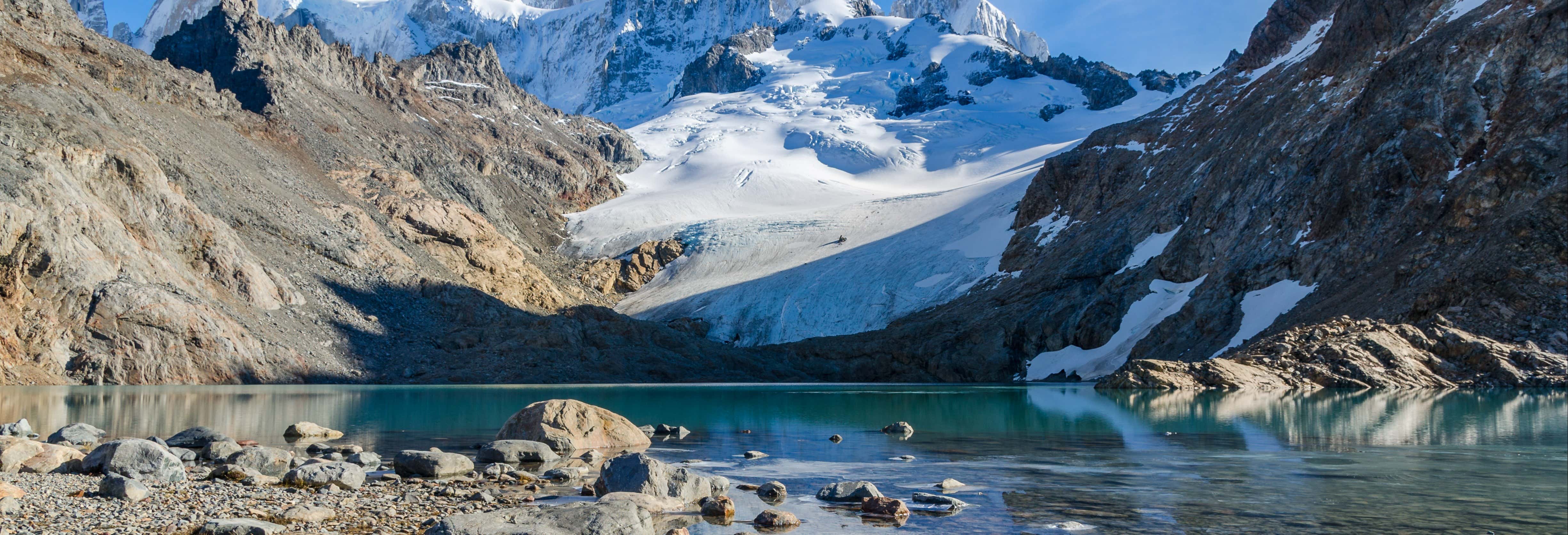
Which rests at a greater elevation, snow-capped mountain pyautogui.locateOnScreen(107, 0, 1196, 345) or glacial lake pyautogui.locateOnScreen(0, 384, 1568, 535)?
snow-capped mountain pyautogui.locateOnScreen(107, 0, 1196, 345)

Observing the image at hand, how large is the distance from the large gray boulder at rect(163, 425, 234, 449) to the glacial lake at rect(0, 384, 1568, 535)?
5.93ft

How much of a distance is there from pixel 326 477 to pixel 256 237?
57.6 meters

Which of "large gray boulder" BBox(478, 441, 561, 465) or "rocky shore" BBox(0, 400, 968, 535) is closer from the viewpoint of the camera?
"rocky shore" BBox(0, 400, 968, 535)

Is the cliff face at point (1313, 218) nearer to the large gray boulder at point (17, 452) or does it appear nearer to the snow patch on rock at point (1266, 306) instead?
the snow patch on rock at point (1266, 306)

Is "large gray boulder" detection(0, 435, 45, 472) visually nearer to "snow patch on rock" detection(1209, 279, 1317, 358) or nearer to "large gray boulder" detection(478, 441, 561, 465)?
"large gray boulder" detection(478, 441, 561, 465)

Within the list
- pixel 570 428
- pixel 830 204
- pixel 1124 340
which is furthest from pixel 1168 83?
pixel 570 428

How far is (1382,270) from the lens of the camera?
161ft

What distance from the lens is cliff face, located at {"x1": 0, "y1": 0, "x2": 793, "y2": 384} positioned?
163 ft

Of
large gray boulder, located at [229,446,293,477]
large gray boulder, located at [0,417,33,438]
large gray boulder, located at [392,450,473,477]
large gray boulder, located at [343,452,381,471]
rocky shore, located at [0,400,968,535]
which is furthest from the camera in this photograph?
large gray boulder, located at [0,417,33,438]

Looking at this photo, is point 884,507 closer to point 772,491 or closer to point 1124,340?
point 772,491

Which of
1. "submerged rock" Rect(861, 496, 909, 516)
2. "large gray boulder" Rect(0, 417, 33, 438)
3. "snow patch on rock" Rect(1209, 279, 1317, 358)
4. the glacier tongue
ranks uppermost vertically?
the glacier tongue

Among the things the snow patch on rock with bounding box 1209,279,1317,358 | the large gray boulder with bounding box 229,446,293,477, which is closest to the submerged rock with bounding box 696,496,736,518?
the large gray boulder with bounding box 229,446,293,477

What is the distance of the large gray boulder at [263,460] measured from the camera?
603 inches

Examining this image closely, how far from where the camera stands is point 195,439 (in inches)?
739
